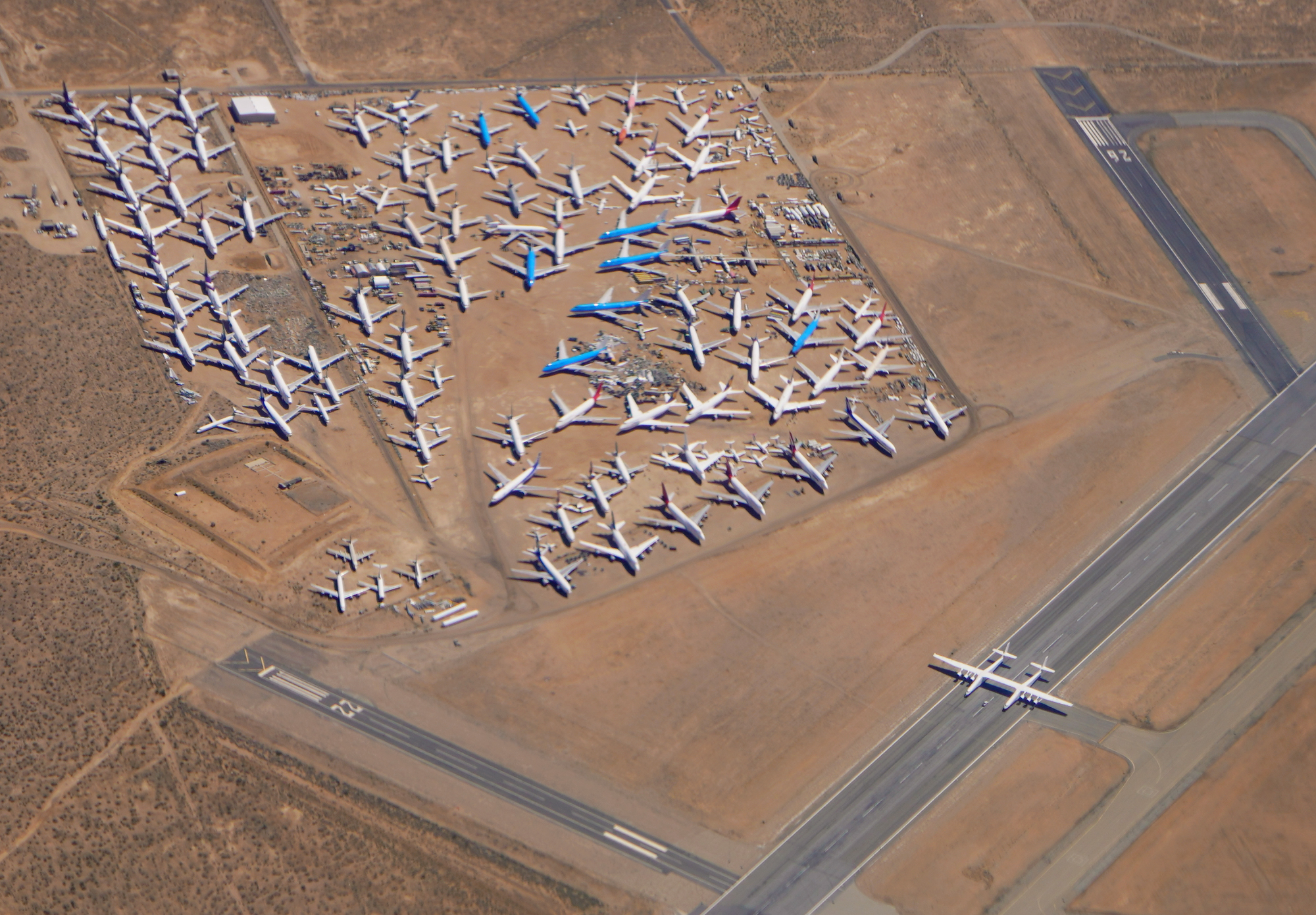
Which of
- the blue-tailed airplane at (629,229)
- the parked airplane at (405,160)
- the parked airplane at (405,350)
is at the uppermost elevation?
the parked airplane at (405,160)

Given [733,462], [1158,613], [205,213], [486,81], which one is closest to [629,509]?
[733,462]

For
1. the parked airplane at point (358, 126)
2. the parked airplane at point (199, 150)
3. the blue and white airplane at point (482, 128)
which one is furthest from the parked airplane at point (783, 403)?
the parked airplane at point (199, 150)

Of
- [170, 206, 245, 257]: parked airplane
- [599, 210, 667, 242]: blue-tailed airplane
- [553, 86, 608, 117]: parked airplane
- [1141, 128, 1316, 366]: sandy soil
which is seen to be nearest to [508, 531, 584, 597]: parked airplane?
[599, 210, 667, 242]: blue-tailed airplane

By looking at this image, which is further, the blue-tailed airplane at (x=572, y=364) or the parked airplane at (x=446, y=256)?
the parked airplane at (x=446, y=256)

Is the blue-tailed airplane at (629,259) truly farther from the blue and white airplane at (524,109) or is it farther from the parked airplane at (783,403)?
the blue and white airplane at (524,109)

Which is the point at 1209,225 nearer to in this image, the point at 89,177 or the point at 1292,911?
the point at 1292,911
